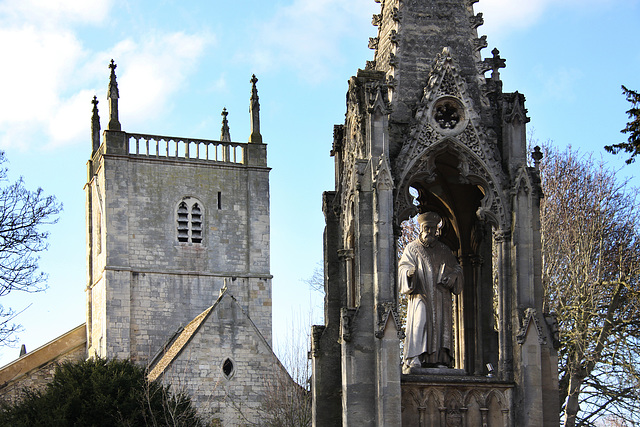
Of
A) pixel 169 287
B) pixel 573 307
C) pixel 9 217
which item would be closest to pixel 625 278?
pixel 573 307

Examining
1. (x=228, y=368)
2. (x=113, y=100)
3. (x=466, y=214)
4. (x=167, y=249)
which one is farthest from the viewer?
(x=113, y=100)

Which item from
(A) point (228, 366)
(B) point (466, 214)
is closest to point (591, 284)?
(B) point (466, 214)

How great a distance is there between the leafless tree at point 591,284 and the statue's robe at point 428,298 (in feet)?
37.1

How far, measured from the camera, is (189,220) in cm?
5622

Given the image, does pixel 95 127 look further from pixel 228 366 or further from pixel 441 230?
pixel 441 230

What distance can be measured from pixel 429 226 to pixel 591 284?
1350 centimetres

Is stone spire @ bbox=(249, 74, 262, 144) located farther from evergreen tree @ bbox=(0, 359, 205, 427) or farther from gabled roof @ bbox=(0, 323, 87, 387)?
evergreen tree @ bbox=(0, 359, 205, 427)

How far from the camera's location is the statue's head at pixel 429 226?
14516 millimetres

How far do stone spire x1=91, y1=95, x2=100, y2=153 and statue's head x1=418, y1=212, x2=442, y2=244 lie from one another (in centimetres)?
4607

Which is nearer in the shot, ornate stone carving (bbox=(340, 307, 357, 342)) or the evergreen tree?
ornate stone carving (bbox=(340, 307, 357, 342))

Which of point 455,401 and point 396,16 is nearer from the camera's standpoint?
point 455,401

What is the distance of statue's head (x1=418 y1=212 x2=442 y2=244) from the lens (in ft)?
47.6

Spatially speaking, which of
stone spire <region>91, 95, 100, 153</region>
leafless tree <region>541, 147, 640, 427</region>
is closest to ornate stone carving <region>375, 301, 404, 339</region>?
leafless tree <region>541, 147, 640, 427</region>

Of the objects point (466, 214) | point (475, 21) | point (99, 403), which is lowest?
point (99, 403)
